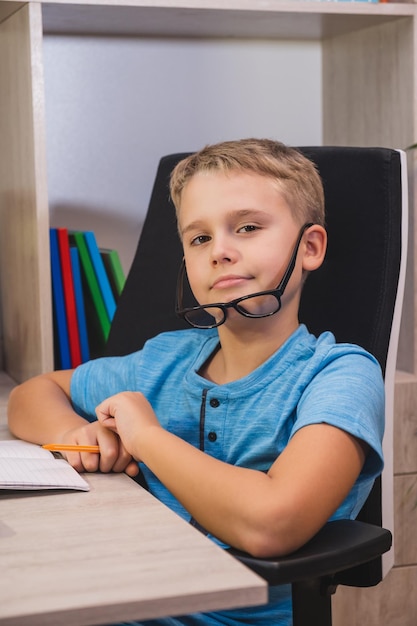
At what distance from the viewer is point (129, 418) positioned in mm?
1081

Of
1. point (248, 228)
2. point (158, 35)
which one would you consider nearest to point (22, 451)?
point (248, 228)

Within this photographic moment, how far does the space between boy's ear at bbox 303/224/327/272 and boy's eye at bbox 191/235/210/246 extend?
0.13 m

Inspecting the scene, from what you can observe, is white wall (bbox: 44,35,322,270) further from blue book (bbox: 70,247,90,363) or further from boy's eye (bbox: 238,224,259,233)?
boy's eye (bbox: 238,224,259,233)

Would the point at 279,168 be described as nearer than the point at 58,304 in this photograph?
Yes

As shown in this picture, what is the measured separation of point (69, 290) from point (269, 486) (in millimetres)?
999

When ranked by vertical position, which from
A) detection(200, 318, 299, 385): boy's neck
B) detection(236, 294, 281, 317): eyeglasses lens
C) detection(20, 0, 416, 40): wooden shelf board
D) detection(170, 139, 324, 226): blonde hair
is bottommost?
detection(200, 318, 299, 385): boy's neck

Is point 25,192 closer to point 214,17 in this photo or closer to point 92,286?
point 92,286

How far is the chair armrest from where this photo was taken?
85 centimetres

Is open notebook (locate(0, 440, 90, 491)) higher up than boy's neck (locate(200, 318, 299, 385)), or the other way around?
boy's neck (locate(200, 318, 299, 385))

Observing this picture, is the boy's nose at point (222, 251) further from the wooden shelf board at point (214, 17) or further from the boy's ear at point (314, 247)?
the wooden shelf board at point (214, 17)

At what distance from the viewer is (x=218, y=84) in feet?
7.14

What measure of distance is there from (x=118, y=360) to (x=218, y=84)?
102 centimetres

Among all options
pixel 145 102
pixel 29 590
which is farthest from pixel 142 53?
pixel 29 590

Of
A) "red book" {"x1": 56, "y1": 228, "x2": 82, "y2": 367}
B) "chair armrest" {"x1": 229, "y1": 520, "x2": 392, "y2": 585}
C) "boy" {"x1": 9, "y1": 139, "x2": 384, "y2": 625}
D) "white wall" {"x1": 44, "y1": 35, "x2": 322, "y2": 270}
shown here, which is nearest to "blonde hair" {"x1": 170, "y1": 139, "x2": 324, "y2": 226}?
"boy" {"x1": 9, "y1": 139, "x2": 384, "y2": 625}
